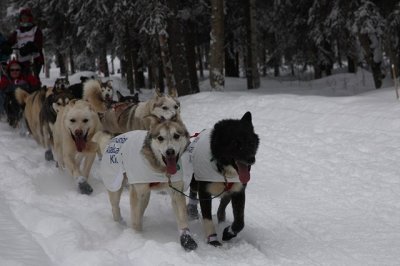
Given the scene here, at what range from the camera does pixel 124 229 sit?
5.22m

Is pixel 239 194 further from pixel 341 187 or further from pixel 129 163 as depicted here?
pixel 341 187

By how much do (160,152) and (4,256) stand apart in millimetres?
1679

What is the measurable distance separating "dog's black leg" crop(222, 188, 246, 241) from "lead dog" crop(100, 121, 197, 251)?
1.82ft

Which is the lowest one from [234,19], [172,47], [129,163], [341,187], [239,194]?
[341,187]

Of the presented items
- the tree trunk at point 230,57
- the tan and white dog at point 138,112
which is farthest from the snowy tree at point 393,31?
the tan and white dog at point 138,112

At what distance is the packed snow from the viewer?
4434mm

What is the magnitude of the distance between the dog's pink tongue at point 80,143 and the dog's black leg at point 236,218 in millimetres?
2626

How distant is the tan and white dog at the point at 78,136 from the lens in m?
6.61

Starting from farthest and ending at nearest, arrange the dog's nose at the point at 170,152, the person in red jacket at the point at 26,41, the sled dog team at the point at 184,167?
the person in red jacket at the point at 26,41 < the sled dog team at the point at 184,167 < the dog's nose at the point at 170,152

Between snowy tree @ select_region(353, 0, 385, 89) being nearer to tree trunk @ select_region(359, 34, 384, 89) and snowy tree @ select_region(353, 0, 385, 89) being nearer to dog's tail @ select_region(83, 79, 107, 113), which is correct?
tree trunk @ select_region(359, 34, 384, 89)

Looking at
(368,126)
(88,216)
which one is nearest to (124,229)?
(88,216)

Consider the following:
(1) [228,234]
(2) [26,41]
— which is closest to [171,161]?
(1) [228,234]

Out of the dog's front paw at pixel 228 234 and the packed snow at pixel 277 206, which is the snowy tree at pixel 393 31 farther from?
the dog's front paw at pixel 228 234

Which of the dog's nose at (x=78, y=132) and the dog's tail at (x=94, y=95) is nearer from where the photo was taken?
the dog's nose at (x=78, y=132)
